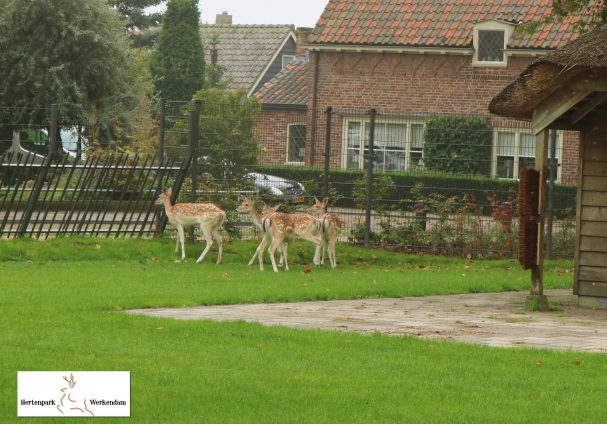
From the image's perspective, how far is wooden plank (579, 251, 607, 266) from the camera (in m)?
17.6

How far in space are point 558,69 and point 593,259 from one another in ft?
9.56

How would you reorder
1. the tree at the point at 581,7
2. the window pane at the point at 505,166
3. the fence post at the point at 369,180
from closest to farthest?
the tree at the point at 581,7
the fence post at the point at 369,180
the window pane at the point at 505,166

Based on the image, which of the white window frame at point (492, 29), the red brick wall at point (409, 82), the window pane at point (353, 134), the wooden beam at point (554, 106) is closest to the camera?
the wooden beam at point (554, 106)

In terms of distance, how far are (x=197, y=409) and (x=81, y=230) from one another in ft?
48.9

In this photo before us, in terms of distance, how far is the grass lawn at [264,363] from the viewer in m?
9.83

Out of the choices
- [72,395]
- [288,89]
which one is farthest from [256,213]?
[288,89]

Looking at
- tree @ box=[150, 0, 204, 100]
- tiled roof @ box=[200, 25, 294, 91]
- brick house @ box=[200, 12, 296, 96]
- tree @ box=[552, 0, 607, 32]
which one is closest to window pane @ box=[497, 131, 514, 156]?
tree @ box=[552, 0, 607, 32]

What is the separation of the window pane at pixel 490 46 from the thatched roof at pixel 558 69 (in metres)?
26.7

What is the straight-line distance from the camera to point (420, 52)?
144 feet

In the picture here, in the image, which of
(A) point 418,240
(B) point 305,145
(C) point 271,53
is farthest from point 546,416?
(C) point 271,53

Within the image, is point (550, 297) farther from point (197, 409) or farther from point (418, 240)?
point (197, 409)

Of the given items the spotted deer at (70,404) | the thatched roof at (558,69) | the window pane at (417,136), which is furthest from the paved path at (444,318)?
the window pane at (417,136)

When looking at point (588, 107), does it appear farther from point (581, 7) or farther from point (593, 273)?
point (581, 7)

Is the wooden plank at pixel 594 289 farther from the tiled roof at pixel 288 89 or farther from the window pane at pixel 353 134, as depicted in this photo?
the tiled roof at pixel 288 89
